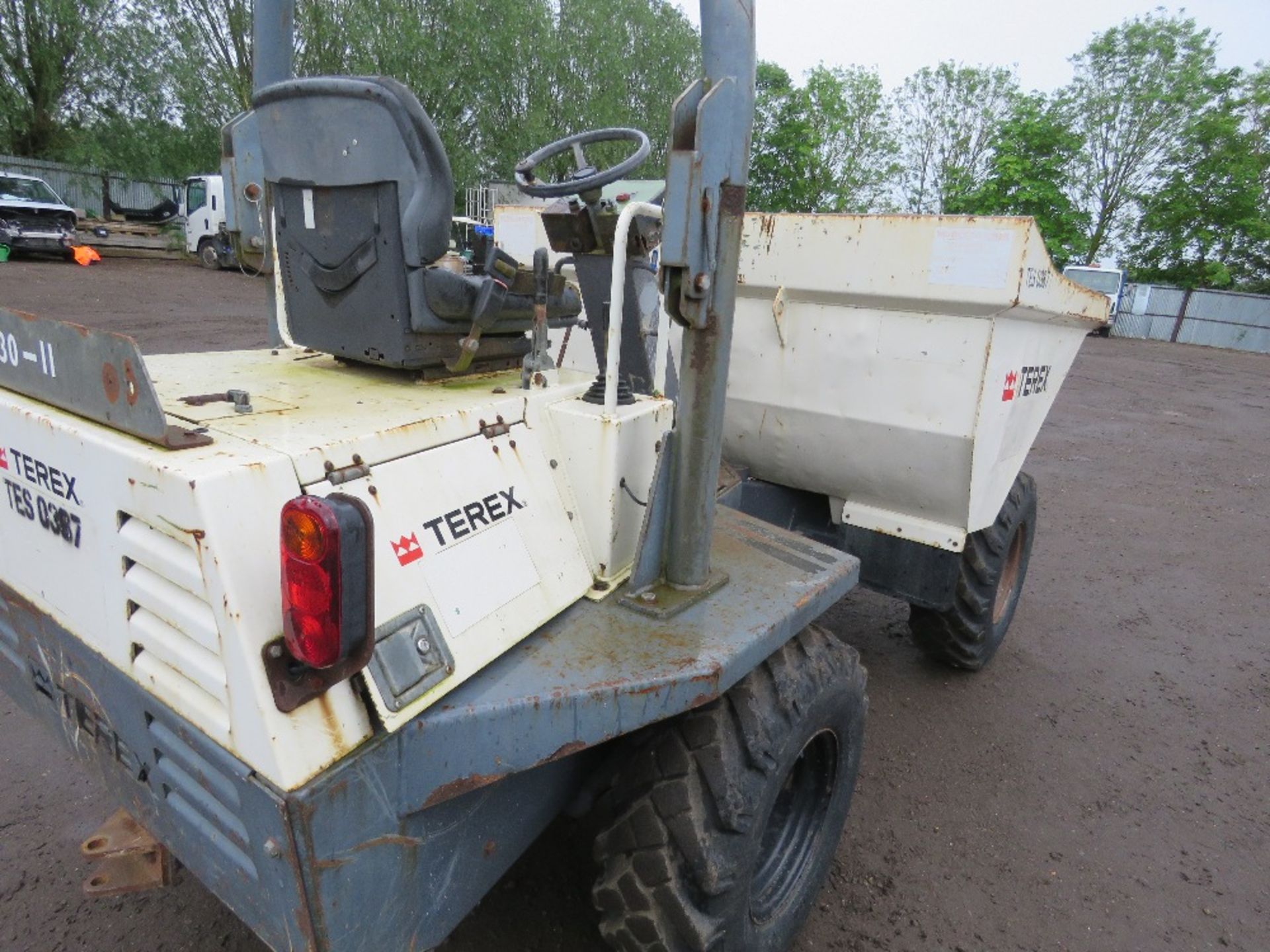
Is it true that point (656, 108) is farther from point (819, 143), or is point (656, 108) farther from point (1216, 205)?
point (1216, 205)

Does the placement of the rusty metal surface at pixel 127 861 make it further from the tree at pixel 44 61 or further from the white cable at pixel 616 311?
the tree at pixel 44 61

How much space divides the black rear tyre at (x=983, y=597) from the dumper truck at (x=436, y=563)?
841 millimetres

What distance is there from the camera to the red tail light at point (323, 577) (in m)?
1.15

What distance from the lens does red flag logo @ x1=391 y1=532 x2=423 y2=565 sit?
1.43 meters

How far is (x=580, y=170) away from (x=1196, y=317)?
27859 mm

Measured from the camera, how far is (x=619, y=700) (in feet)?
5.08

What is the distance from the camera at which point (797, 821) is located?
234cm

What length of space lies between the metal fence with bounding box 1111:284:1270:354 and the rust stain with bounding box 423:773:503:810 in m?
27.9

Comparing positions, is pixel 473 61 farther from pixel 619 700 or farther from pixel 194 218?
pixel 619 700

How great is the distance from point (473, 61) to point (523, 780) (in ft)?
76.5

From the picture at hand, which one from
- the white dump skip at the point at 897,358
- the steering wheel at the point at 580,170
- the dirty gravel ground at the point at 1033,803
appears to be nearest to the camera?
the steering wheel at the point at 580,170

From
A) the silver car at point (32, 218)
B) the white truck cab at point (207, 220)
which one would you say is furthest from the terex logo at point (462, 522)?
the white truck cab at point (207, 220)

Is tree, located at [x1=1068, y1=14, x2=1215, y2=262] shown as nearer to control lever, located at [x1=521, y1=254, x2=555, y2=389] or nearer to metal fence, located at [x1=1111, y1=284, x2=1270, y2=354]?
metal fence, located at [x1=1111, y1=284, x2=1270, y2=354]

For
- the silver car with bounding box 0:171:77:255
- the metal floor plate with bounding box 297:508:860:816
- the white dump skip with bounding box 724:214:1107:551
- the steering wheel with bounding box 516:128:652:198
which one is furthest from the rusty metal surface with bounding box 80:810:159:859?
the silver car with bounding box 0:171:77:255
